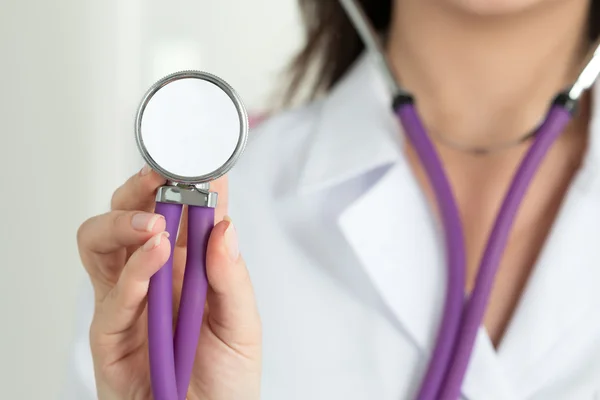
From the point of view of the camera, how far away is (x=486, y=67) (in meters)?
0.78

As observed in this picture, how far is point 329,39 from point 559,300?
1.67 ft

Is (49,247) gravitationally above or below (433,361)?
above

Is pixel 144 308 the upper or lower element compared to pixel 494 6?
lower

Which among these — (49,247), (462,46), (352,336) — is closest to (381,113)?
(462,46)

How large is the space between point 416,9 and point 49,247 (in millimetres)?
711

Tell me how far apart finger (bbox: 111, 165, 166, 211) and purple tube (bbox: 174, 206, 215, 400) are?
1.5 inches

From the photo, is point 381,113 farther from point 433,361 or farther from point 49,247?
point 49,247

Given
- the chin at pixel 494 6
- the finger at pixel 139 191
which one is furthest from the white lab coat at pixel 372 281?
the finger at pixel 139 191

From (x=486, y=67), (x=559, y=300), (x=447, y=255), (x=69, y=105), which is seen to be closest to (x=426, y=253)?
(x=447, y=255)

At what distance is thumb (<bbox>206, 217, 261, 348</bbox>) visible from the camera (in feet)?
1.44

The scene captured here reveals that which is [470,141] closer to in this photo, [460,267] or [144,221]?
[460,267]

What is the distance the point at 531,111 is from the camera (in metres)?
0.79

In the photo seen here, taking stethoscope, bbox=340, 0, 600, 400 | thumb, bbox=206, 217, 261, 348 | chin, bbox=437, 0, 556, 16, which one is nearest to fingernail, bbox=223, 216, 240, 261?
thumb, bbox=206, 217, 261, 348

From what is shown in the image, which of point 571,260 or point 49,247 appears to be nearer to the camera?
point 571,260
